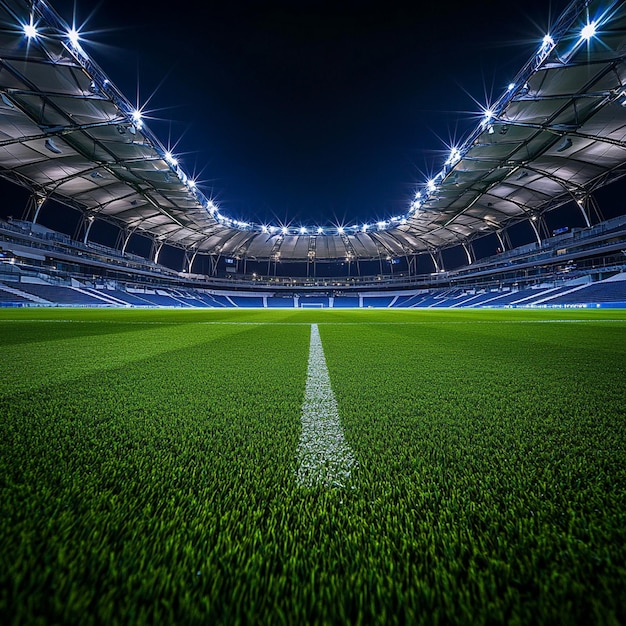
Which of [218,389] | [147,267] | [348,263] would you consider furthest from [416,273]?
[218,389]

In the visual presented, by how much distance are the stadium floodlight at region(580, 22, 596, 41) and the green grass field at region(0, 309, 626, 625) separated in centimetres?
1871

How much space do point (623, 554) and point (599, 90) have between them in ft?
82.1

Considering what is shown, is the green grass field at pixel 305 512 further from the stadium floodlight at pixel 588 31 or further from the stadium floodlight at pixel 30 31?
the stadium floodlight at pixel 588 31

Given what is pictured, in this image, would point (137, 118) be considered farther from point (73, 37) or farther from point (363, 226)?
point (363, 226)

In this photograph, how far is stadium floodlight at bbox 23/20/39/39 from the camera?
11143mm

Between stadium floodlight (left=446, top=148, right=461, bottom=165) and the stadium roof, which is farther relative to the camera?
stadium floodlight (left=446, top=148, right=461, bottom=165)

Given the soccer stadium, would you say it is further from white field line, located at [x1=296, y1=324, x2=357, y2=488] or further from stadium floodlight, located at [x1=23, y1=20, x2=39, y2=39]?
stadium floodlight, located at [x1=23, y1=20, x2=39, y2=39]

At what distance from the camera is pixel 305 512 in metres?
0.67

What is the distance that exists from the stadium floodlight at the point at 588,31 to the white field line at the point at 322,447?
63.9 ft

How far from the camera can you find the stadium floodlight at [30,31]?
1114cm

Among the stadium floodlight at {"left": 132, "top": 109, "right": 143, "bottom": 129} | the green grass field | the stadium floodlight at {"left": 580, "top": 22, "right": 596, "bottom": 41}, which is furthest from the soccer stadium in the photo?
the stadium floodlight at {"left": 132, "top": 109, "right": 143, "bottom": 129}

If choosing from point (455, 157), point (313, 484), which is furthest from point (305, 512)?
point (455, 157)

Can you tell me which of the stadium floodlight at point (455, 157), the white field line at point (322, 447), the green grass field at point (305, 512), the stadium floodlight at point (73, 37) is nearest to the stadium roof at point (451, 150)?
the stadium floodlight at point (73, 37)

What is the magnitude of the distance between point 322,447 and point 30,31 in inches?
774
